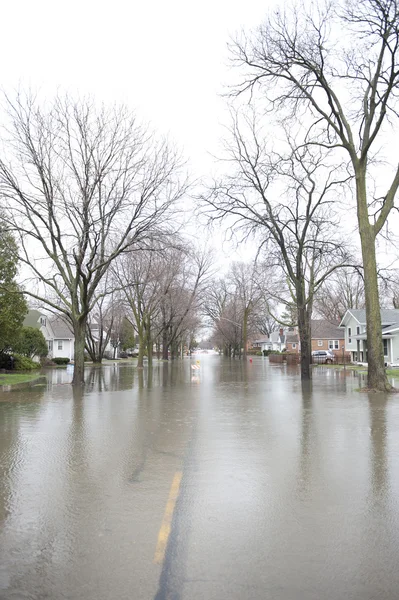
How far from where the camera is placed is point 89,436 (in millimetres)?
9492

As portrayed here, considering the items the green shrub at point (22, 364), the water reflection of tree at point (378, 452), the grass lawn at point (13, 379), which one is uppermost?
the green shrub at point (22, 364)

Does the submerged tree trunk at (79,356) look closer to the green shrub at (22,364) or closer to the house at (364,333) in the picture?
Answer: the green shrub at (22,364)

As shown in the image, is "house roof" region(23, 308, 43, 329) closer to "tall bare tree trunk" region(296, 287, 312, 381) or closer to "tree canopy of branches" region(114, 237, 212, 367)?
"tree canopy of branches" region(114, 237, 212, 367)

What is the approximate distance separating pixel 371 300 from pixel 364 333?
32.5 meters

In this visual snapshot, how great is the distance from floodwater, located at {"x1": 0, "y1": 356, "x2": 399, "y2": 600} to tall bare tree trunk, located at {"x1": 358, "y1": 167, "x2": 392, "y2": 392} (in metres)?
7.48

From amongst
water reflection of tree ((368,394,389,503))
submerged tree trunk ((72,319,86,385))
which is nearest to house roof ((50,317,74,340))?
submerged tree trunk ((72,319,86,385))

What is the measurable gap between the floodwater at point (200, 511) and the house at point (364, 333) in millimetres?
31784

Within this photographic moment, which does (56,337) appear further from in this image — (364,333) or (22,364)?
(364,333)

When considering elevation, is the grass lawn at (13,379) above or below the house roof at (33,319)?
below

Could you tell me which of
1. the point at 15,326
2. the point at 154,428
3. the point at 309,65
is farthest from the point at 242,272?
the point at 154,428

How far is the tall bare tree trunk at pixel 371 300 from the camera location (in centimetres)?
1794

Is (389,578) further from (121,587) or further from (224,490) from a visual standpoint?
(224,490)

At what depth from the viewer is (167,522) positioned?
15.9 feet

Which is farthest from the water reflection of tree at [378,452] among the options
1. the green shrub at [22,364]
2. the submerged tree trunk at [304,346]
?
the green shrub at [22,364]
